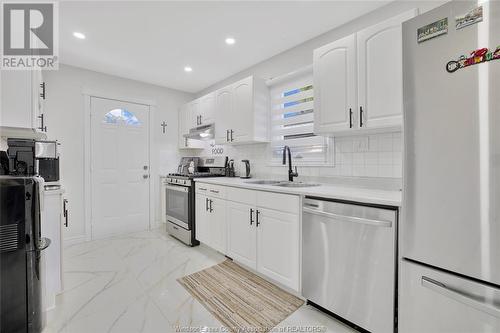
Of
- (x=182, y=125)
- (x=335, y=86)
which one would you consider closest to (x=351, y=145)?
(x=335, y=86)

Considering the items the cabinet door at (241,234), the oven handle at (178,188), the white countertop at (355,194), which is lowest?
the cabinet door at (241,234)

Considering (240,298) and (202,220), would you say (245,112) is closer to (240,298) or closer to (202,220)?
(202,220)

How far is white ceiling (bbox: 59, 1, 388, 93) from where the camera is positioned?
202 cm

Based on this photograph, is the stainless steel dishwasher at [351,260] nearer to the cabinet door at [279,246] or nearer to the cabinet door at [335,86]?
the cabinet door at [279,246]

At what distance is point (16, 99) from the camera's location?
1.47 m

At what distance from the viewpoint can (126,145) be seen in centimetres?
378

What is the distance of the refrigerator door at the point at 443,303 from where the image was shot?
1.01m

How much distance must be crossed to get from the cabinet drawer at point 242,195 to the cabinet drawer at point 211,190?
110mm

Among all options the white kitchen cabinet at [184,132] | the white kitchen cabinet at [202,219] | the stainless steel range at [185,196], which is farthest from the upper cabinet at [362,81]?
the white kitchen cabinet at [184,132]

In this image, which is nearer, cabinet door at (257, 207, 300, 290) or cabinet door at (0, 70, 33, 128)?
cabinet door at (0, 70, 33, 128)

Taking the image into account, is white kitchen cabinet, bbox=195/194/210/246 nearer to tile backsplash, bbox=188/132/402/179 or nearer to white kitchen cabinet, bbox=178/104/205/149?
tile backsplash, bbox=188/132/402/179

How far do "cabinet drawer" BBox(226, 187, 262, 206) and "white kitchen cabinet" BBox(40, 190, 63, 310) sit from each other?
154 cm

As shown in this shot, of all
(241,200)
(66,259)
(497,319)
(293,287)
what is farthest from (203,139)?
(497,319)

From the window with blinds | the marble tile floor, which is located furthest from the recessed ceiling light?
the marble tile floor
